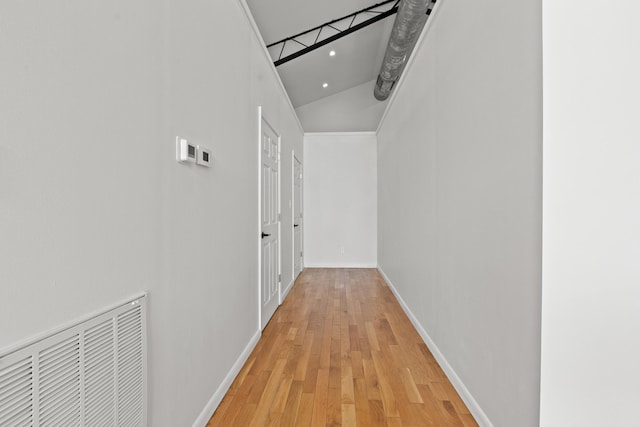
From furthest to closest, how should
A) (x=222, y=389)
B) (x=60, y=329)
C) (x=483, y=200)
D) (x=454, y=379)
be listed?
(x=454, y=379)
(x=222, y=389)
(x=483, y=200)
(x=60, y=329)

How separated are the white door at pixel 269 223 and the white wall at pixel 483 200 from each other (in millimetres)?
1499

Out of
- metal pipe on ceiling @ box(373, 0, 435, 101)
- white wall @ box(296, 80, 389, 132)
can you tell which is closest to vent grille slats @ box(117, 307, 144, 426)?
metal pipe on ceiling @ box(373, 0, 435, 101)

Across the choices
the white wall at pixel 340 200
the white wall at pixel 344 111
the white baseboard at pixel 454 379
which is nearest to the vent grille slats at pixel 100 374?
the white baseboard at pixel 454 379

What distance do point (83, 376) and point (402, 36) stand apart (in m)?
4.81

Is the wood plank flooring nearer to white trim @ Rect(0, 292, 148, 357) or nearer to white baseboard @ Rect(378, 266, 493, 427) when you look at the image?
white baseboard @ Rect(378, 266, 493, 427)

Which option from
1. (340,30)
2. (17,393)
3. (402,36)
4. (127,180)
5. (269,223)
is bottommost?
(17,393)

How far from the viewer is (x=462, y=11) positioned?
211 cm

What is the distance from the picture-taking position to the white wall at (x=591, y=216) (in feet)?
3.87

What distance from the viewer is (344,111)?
7469 mm

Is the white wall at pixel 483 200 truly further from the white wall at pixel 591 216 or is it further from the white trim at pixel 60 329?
the white trim at pixel 60 329

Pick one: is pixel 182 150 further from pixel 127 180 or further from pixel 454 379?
pixel 454 379

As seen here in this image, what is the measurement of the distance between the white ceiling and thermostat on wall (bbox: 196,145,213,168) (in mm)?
2461

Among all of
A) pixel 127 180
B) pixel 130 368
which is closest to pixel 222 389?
pixel 130 368

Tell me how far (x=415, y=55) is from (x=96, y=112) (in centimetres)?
297
